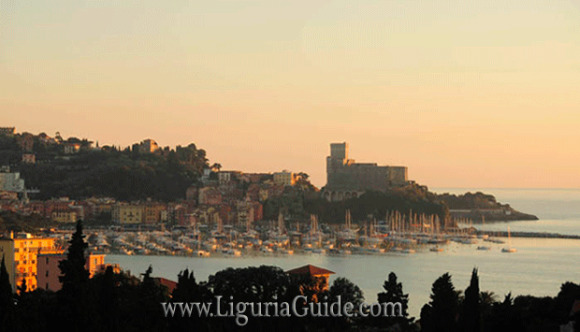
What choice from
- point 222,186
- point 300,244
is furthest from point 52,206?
point 300,244

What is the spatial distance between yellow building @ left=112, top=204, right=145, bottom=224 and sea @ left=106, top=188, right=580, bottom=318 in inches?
622

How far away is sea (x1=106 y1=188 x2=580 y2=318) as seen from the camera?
25.5 metres

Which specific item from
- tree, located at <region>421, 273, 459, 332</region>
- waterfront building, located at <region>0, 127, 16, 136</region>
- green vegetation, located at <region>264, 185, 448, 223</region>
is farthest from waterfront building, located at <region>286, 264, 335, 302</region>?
waterfront building, located at <region>0, 127, 16, 136</region>

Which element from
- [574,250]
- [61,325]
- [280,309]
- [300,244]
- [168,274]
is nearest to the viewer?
[61,325]

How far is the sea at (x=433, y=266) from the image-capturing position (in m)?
25.5

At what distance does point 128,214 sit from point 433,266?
24.8 metres

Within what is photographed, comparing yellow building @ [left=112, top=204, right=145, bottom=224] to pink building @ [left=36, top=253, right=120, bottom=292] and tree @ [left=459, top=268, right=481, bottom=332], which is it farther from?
tree @ [left=459, top=268, right=481, bottom=332]

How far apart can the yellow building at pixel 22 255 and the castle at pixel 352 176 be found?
35.1 m

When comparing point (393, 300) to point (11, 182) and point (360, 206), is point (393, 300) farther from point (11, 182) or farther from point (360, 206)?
point (11, 182)

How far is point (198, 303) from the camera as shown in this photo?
9789 mm

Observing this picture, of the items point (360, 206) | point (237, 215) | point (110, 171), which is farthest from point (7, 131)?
point (360, 206)

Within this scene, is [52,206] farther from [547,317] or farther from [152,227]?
[547,317]

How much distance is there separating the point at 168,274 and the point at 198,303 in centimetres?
1890

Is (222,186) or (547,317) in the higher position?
(222,186)
